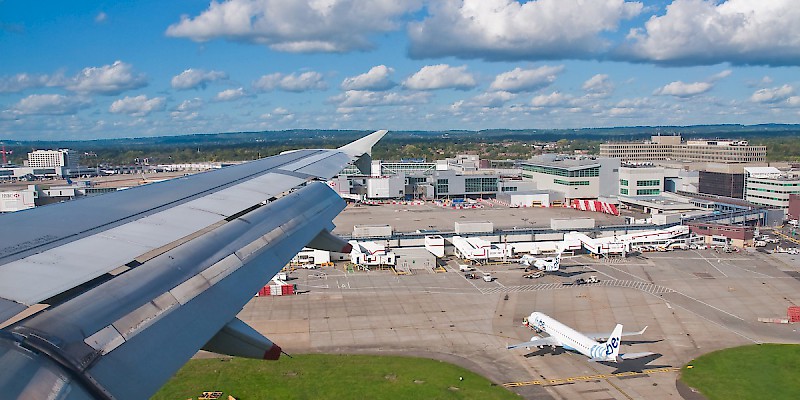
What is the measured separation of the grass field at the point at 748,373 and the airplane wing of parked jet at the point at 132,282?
1116 inches

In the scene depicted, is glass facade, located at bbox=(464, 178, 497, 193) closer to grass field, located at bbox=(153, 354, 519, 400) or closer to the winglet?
grass field, located at bbox=(153, 354, 519, 400)

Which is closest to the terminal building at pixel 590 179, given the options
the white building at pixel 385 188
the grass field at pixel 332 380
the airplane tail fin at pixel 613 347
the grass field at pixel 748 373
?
the white building at pixel 385 188

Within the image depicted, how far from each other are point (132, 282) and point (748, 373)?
36.8 metres

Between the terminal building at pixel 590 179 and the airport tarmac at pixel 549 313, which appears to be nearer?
the airport tarmac at pixel 549 313

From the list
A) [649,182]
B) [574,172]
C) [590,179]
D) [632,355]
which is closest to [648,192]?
[649,182]

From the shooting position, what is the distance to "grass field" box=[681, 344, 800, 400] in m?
31.3

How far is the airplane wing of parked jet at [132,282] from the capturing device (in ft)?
17.0

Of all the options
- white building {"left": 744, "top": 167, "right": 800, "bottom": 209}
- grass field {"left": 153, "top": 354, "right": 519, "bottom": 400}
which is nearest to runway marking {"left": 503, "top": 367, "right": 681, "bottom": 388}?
grass field {"left": 153, "top": 354, "right": 519, "bottom": 400}

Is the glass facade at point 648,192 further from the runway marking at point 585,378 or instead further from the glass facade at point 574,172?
the runway marking at point 585,378

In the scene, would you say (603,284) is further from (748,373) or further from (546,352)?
(748,373)

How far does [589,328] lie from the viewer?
136 ft

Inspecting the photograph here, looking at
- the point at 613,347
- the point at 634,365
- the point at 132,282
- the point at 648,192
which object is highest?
the point at 132,282

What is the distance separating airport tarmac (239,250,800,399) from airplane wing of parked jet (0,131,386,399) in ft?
78.6

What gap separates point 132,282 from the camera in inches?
277
